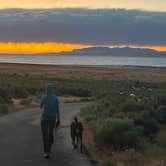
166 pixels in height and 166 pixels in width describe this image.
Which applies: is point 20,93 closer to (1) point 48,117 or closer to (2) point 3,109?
(2) point 3,109

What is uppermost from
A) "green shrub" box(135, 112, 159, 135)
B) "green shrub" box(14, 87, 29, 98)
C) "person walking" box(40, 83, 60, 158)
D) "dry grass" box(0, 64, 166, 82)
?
"person walking" box(40, 83, 60, 158)

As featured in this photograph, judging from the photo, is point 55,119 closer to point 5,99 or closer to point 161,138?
point 161,138

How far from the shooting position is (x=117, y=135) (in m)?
18.2

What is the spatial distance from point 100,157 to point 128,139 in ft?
7.72

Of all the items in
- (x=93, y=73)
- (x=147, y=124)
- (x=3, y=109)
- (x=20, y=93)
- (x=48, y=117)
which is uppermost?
(x=48, y=117)

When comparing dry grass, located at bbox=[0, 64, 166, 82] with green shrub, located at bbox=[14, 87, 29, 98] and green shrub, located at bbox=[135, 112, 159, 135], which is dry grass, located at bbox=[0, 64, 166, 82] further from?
green shrub, located at bbox=[135, 112, 159, 135]

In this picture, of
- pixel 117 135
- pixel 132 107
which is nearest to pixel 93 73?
pixel 132 107

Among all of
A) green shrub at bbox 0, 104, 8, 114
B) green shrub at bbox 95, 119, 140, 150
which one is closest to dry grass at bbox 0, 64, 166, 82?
green shrub at bbox 0, 104, 8, 114

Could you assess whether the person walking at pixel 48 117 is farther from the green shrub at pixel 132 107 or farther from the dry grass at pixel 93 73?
the dry grass at pixel 93 73

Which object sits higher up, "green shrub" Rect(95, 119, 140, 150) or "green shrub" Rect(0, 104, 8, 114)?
"green shrub" Rect(95, 119, 140, 150)

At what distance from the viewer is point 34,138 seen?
19.6 meters

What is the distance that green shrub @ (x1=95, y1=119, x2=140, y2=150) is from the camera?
1820 centimetres

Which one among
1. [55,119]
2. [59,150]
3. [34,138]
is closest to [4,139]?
[34,138]

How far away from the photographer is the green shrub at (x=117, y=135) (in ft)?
59.7
